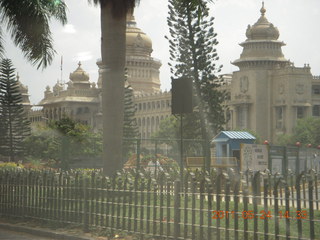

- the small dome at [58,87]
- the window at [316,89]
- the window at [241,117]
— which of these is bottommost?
the window at [241,117]

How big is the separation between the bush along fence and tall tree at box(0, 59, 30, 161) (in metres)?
32.4

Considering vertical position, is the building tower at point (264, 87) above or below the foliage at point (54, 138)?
above

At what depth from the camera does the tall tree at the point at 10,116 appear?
43281 mm

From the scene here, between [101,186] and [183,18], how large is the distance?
26.3m

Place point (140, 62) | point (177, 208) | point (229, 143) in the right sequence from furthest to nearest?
1. point (140, 62)
2. point (229, 143)
3. point (177, 208)

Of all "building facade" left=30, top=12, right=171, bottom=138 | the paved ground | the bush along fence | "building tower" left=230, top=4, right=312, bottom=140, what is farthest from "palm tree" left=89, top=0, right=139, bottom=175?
"building facade" left=30, top=12, right=171, bottom=138

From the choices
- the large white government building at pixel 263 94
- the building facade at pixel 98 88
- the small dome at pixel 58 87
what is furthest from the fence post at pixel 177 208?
the small dome at pixel 58 87

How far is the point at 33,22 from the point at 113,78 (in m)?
2.85

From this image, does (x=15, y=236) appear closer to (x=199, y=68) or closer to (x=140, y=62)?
(x=199, y=68)

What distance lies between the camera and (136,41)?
108 meters

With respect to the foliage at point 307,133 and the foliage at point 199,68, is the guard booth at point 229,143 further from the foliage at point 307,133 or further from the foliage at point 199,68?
the foliage at point 307,133

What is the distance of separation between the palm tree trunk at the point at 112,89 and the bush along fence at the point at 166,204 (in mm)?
1657

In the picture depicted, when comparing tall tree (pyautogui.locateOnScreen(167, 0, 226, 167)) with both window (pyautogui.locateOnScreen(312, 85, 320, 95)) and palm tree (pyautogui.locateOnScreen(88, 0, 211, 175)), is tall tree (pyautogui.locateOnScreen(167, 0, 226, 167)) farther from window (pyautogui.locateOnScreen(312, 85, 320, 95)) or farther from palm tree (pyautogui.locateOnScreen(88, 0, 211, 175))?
window (pyautogui.locateOnScreen(312, 85, 320, 95))
